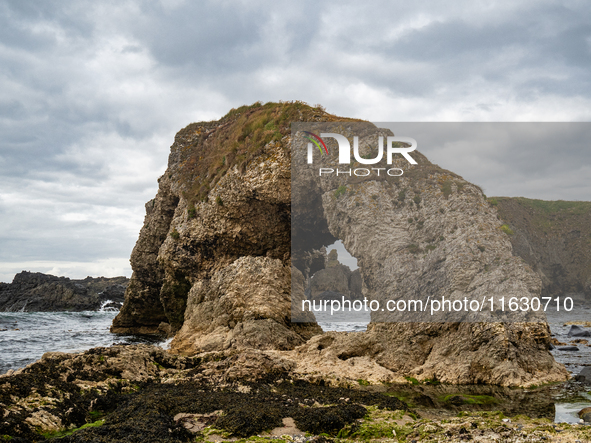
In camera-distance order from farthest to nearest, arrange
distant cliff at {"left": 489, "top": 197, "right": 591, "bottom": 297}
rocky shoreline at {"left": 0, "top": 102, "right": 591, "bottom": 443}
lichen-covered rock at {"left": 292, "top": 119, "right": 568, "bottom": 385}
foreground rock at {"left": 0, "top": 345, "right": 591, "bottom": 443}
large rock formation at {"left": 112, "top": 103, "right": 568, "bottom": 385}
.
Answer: distant cliff at {"left": 489, "top": 197, "right": 591, "bottom": 297} → large rock formation at {"left": 112, "top": 103, "right": 568, "bottom": 385} → lichen-covered rock at {"left": 292, "top": 119, "right": 568, "bottom": 385} → rocky shoreline at {"left": 0, "top": 102, "right": 591, "bottom": 443} → foreground rock at {"left": 0, "top": 345, "right": 591, "bottom": 443}

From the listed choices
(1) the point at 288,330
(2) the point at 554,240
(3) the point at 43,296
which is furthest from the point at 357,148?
(2) the point at 554,240

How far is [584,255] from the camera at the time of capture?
77.7m

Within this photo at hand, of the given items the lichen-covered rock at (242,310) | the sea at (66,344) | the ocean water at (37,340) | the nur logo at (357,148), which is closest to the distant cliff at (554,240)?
the sea at (66,344)

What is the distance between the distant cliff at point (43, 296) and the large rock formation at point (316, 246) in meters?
30.0

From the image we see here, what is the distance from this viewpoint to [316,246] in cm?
2805

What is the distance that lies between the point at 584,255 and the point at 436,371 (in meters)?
82.9

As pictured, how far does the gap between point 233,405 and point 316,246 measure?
2000 centimetres

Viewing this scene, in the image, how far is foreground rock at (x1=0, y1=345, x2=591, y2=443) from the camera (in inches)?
251

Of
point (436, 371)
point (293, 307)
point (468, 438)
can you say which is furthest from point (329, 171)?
point (468, 438)

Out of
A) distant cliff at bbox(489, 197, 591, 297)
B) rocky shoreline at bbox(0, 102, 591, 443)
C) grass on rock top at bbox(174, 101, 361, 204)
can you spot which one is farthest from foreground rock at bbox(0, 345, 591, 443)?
distant cliff at bbox(489, 197, 591, 297)

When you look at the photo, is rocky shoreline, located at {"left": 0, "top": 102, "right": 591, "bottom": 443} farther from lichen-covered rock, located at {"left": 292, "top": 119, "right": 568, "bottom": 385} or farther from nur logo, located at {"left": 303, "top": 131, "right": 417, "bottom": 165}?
nur logo, located at {"left": 303, "top": 131, "right": 417, "bottom": 165}

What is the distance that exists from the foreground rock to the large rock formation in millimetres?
1728

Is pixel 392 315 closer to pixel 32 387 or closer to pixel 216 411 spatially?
pixel 216 411

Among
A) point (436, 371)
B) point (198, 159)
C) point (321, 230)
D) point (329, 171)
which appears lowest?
point (436, 371)
